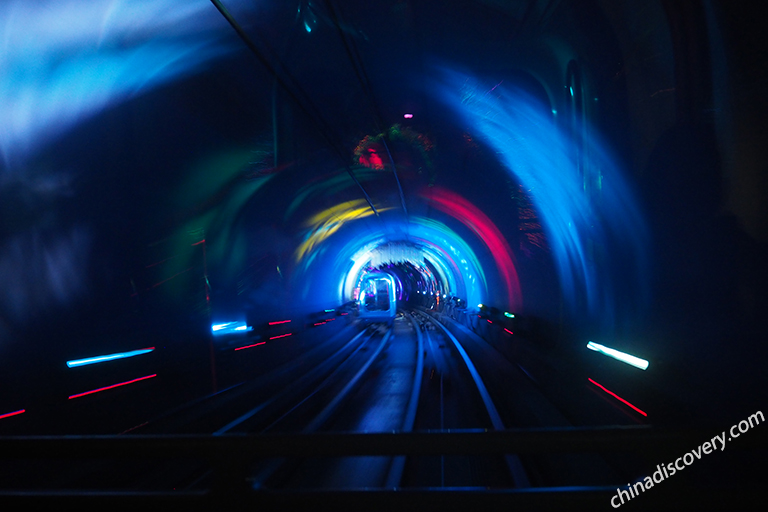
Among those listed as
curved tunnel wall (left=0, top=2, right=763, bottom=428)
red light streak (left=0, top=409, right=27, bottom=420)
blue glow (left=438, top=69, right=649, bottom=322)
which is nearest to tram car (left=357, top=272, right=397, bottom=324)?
curved tunnel wall (left=0, top=2, right=763, bottom=428)

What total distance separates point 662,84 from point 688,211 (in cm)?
117

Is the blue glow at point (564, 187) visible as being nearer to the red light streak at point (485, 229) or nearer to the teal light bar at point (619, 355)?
the teal light bar at point (619, 355)

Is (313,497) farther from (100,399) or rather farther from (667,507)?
(100,399)

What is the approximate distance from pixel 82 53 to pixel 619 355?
271 inches

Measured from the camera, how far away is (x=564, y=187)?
6.68 metres

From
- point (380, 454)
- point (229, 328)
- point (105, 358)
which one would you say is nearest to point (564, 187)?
point (380, 454)

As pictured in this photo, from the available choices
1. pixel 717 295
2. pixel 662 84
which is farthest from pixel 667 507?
pixel 662 84

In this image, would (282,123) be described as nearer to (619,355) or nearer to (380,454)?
(619,355)

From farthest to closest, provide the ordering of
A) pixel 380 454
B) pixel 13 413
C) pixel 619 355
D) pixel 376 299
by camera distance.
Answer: pixel 376 299 → pixel 619 355 → pixel 13 413 → pixel 380 454

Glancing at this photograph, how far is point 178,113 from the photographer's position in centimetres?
625

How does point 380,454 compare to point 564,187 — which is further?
point 564,187

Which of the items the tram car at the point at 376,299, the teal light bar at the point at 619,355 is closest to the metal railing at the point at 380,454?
the teal light bar at the point at 619,355

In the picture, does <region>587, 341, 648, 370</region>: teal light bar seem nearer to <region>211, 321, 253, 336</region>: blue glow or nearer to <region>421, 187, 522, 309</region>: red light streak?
<region>421, 187, 522, 309</region>: red light streak

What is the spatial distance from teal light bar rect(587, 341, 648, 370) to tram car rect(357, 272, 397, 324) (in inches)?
996
